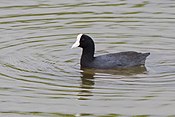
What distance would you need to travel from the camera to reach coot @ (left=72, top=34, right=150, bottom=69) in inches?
523

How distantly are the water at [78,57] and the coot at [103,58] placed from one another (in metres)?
0.17

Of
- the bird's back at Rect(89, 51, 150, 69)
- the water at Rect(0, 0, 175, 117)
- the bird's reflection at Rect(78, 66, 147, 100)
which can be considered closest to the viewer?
the water at Rect(0, 0, 175, 117)

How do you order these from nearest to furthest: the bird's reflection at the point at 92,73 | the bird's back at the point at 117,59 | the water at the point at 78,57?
the water at the point at 78,57, the bird's reflection at the point at 92,73, the bird's back at the point at 117,59

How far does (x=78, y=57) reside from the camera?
46.1 feet

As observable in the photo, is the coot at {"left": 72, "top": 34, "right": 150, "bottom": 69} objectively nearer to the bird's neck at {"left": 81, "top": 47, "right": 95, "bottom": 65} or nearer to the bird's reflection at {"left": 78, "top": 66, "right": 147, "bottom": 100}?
the bird's neck at {"left": 81, "top": 47, "right": 95, "bottom": 65}

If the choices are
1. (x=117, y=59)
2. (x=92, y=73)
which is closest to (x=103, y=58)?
(x=117, y=59)

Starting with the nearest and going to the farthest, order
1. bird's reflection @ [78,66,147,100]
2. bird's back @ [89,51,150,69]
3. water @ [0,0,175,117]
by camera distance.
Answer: water @ [0,0,175,117]
bird's reflection @ [78,66,147,100]
bird's back @ [89,51,150,69]

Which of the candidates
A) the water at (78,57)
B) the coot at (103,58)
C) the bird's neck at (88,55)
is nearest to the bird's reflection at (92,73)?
the water at (78,57)

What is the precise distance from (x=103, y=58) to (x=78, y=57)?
0.90 meters

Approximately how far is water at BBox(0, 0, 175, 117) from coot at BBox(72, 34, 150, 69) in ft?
0.55

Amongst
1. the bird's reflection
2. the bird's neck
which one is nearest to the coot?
the bird's neck

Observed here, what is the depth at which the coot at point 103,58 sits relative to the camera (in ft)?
43.6

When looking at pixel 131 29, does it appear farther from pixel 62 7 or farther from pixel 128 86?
pixel 128 86

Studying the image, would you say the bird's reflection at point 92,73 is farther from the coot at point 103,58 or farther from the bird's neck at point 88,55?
the bird's neck at point 88,55
